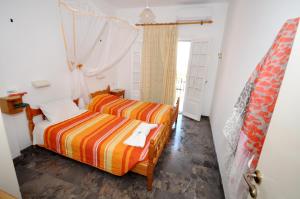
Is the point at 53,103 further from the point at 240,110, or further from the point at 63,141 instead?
the point at 240,110

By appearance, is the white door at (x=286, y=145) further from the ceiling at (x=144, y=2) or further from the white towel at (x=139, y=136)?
the ceiling at (x=144, y=2)

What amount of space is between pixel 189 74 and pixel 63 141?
131 inches

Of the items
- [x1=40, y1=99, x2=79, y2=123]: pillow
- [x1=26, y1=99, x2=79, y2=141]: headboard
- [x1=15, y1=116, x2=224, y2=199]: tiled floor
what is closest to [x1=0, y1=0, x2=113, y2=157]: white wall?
[x1=26, y1=99, x2=79, y2=141]: headboard

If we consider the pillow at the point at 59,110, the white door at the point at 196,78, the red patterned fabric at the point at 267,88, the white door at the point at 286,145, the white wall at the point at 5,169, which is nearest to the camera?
the white door at the point at 286,145

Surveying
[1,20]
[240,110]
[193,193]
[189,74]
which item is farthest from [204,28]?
[1,20]

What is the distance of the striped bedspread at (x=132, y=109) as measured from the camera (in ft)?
9.03

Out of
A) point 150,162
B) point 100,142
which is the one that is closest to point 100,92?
point 100,142

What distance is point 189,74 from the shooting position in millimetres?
3979

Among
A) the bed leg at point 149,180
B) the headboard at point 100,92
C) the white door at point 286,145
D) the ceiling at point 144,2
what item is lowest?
the bed leg at point 149,180

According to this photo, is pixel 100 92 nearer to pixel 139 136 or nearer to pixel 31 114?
pixel 31 114

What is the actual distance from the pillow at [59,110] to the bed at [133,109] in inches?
18.1

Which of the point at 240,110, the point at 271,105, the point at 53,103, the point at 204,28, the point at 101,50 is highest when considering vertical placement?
the point at 204,28

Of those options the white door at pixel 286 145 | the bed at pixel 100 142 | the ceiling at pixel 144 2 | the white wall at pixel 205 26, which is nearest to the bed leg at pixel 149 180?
the bed at pixel 100 142

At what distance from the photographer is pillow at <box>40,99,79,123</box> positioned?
2.38 metres
